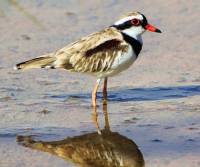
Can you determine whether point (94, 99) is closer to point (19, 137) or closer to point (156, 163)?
point (19, 137)

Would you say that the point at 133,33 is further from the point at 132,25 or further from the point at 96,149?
the point at 96,149

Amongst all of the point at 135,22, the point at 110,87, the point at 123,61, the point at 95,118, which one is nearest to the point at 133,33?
the point at 135,22

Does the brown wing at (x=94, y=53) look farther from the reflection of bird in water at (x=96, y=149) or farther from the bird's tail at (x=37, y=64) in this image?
the reflection of bird in water at (x=96, y=149)

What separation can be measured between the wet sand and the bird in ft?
0.95

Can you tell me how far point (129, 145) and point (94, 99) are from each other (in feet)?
4.64

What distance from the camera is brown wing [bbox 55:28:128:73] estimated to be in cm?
922

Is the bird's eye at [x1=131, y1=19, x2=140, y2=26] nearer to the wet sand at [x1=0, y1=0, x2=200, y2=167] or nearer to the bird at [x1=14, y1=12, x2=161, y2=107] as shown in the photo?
the bird at [x1=14, y1=12, x2=161, y2=107]

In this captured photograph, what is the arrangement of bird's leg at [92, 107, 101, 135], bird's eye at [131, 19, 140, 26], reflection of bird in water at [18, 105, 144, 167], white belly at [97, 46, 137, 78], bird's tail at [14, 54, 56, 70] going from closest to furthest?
1. reflection of bird in water at [18, 105, 144, 167]
2. bird's leg at [92, 107, 101, 135]
3. white belly at [97, 46, 137, 78]
4. bird's tail at [14, 54, 56, 70]
5. bird's eye at [131, 19, 140, 26]

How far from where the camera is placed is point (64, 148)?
7.67m

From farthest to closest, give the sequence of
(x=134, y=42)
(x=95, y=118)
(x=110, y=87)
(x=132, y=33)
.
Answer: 1. (x=110, y=87)
2. (x=132, y=33)
3. (x=134, y=42)
4. (x=95, y=118)

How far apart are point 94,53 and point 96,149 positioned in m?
1.89

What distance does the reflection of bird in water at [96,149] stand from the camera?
24.0 ft

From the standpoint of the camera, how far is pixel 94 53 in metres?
9.31

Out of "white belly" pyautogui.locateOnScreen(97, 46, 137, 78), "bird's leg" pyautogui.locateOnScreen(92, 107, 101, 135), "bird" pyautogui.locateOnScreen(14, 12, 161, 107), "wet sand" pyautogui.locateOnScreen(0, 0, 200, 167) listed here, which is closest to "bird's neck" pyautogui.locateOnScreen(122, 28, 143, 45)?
"bird" pyautogui.locateOnScreen(14, 12, 161, 107)
